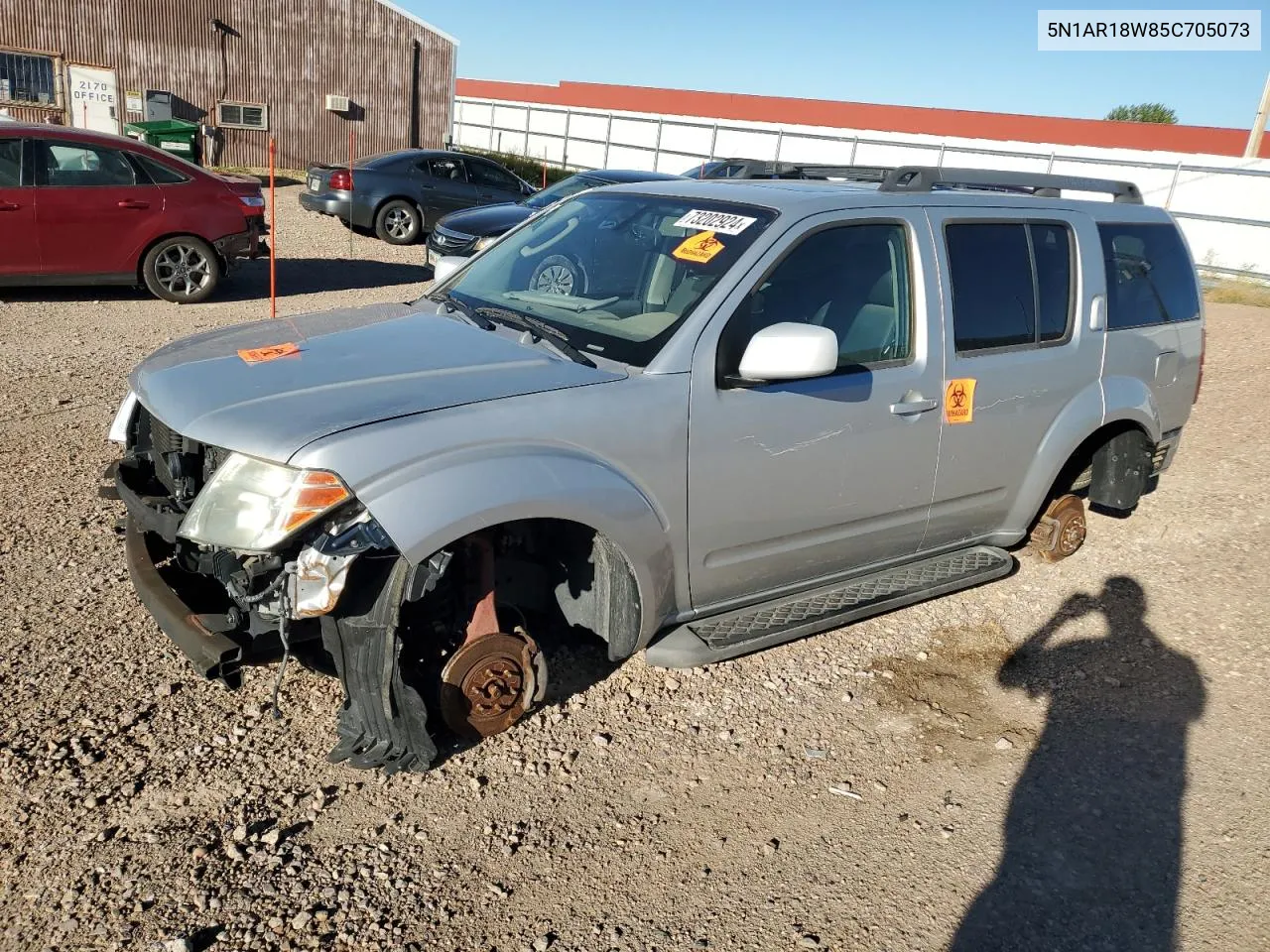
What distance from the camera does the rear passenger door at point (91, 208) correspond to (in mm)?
9602

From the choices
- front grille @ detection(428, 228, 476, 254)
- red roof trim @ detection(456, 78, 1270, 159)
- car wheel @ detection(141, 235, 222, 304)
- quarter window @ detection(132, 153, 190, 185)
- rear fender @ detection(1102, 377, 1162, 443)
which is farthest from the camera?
red roof trim @ detection(456, 78, 1270, 159)

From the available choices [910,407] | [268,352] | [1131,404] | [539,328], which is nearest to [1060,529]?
[1131,404]

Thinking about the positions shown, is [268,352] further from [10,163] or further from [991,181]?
[10,163]

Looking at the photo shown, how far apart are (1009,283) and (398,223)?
45.1 ft

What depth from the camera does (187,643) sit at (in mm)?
3117

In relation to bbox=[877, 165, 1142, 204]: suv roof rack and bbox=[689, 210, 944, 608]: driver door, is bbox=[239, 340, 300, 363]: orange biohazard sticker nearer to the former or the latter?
bbox=[689, 210, 944, 608]: driver door

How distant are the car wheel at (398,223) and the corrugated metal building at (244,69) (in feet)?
39.2

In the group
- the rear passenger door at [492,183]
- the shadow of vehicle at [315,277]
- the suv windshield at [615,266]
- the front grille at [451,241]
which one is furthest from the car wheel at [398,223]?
the suv windshield at [615,266]

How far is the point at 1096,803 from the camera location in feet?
11.6

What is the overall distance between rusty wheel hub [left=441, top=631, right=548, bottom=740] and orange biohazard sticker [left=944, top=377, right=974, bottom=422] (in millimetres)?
1961

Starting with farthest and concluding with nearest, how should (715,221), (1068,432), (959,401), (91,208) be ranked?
(91,208), (1068,432), (959,401), (715,221)

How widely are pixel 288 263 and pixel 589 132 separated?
17102 mm

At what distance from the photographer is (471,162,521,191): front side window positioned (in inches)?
672

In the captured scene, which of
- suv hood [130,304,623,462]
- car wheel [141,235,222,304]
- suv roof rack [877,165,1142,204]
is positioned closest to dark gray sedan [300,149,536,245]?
car wheel [141,235,222,304]
